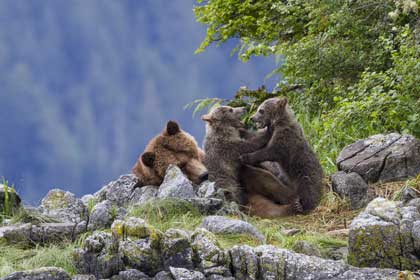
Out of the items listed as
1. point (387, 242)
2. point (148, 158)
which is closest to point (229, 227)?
point (387, 242)

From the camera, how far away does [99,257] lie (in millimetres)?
6215

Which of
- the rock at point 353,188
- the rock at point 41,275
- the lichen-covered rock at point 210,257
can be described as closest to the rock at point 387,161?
the rock at point 353,188

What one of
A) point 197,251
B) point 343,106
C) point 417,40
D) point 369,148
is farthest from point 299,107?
point 197,251

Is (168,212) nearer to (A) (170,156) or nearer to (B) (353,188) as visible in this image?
(A) (170,156)

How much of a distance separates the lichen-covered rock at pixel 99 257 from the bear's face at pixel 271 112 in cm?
415

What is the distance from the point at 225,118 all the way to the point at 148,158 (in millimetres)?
1068

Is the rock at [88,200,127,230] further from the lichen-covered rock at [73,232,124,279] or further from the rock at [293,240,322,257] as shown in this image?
the rock at [293,240,322,257]

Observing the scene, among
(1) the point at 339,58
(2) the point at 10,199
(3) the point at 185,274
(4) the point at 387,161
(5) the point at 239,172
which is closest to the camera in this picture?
(3) the point at 185,274

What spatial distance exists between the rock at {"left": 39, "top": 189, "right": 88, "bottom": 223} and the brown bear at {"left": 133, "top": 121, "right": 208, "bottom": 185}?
3.80 ft

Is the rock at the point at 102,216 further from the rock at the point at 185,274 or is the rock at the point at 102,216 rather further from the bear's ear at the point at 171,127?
the rock at the point at 185,274

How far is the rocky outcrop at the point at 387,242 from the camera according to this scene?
614cm

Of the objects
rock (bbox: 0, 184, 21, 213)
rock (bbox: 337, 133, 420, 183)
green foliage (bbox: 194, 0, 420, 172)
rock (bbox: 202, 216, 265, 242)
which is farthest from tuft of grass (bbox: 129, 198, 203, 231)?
green foliage (bbox: 194, 0, 420, 172)

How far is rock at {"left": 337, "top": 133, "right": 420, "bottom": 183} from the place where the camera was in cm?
1047

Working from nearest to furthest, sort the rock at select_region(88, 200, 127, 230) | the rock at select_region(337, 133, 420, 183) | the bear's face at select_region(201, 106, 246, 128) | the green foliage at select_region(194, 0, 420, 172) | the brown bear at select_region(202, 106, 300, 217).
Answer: the rock at select_region(88, 200, 127, 230), the brown bear at select_region(202, 106, 300, 217), the bear's face at select_region(201, 106, 246, 128), the rock at select_region(337, 133, 420, 183), the green foliage at select_region(194, 0, 420, 172)
